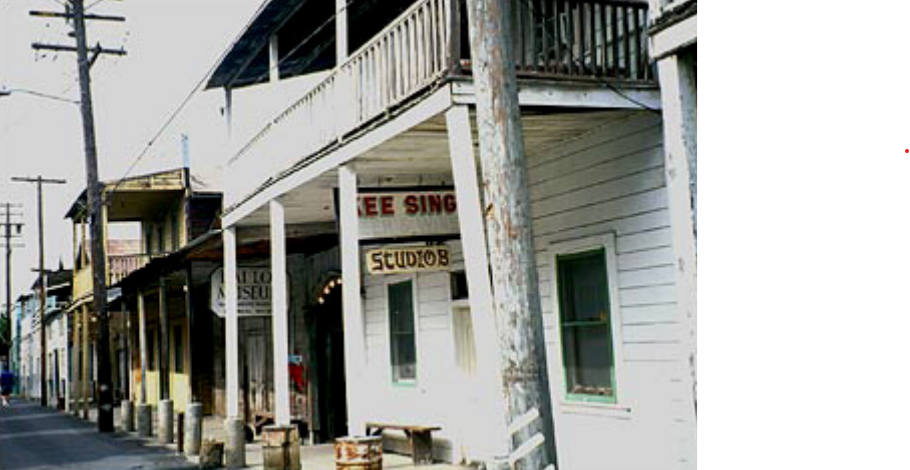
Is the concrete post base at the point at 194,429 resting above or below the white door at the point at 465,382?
below

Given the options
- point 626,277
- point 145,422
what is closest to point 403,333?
point 626,277

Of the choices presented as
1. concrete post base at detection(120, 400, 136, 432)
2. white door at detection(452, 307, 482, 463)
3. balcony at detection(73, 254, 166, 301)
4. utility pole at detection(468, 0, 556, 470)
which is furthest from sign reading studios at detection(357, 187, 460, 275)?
balcony at detection(73, 254, 166, 301)

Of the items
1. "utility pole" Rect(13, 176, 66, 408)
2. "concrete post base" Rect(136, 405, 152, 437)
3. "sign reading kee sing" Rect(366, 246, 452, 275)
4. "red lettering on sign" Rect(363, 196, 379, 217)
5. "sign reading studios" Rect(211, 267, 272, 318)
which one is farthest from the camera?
"utility pole" Rect(13, 176, 66, 408)

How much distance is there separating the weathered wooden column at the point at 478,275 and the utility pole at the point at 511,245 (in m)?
0.26

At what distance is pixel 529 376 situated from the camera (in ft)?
19.7

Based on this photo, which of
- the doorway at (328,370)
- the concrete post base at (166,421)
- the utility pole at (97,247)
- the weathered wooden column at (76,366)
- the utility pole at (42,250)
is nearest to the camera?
the doorway at (328,370)

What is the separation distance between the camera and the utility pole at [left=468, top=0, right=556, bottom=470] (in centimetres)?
596

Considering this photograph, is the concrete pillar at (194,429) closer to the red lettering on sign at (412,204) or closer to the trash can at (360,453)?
the trash can at (360,453)

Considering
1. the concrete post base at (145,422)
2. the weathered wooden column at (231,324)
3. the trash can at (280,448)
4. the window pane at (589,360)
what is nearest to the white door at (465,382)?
the trash can at (280,448)

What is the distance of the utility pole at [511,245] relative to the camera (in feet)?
19.6

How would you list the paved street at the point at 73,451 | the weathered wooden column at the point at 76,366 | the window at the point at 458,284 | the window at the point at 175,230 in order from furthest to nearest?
the weathered wooden column at the point at 76,366 → the window at the point at 175,230 → the paved street at the point at 73,451 → the window at the point at 458,284

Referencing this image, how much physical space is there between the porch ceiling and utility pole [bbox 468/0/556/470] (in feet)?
7.99

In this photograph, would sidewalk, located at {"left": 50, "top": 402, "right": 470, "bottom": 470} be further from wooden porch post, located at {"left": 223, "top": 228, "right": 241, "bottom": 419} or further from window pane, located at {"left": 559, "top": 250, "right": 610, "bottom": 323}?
window pane, located at {"left": 559, "top": 250, "right": 610, "bottom": 323}
